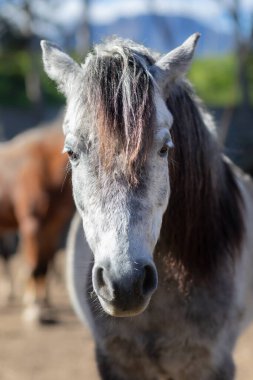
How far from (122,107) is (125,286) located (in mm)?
591

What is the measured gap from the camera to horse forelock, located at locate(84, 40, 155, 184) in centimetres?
207

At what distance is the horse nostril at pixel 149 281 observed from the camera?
196 cm

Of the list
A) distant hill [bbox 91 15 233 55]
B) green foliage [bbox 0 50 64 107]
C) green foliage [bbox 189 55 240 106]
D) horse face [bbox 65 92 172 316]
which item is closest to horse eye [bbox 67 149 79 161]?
horse face [bbox 65 92 172 316]

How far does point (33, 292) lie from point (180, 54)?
4427mm

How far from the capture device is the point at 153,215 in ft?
6.86

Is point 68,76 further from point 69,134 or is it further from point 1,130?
point 1,130

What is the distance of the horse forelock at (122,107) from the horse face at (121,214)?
0.11 feet

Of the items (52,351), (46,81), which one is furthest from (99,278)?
(46,81)

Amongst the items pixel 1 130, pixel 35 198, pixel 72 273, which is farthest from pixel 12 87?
pixel 72 273

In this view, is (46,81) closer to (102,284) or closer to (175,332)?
(175,332)

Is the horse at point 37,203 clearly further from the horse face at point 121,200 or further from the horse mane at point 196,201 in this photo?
the horse face at point 121,200

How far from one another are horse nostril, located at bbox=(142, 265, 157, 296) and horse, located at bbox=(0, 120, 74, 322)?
4179mm

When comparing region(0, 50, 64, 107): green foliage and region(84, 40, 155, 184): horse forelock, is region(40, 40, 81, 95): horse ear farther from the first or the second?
region(0, 50, 64, 107): green foliage

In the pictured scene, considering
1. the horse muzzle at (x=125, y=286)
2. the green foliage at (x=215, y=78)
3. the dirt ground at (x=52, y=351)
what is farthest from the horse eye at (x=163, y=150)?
the green foliage at (x=215, y=78)
